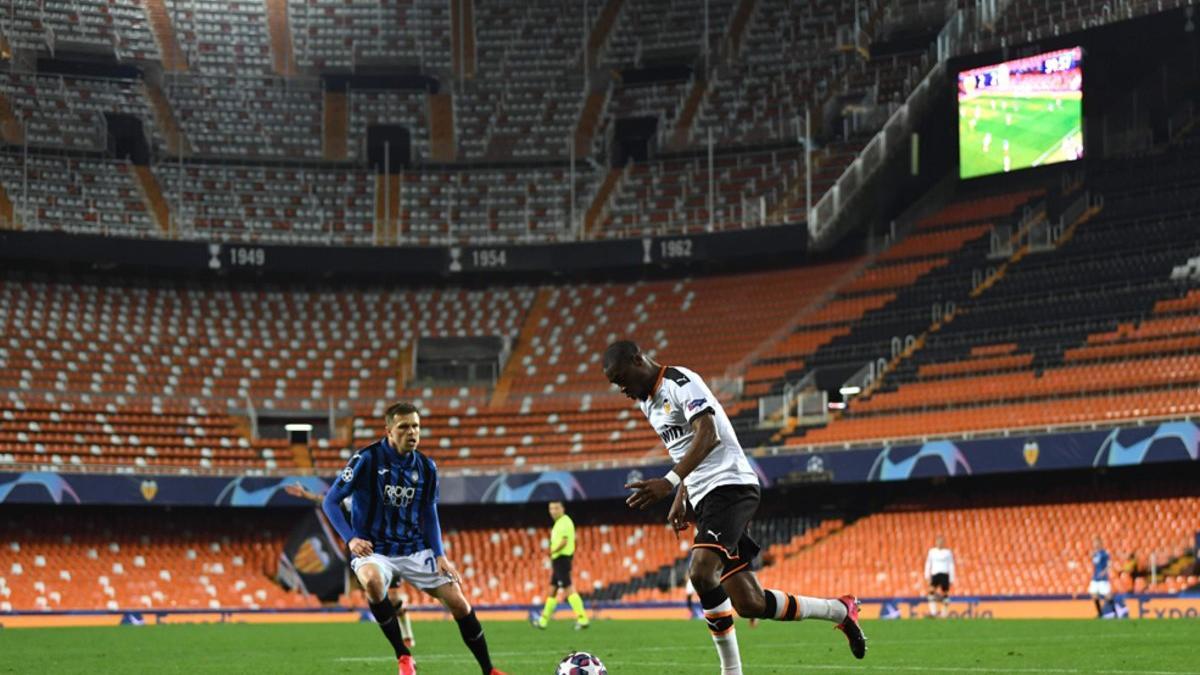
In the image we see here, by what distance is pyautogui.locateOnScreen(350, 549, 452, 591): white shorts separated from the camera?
43.7ft

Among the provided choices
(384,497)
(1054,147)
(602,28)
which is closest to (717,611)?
(384,497)

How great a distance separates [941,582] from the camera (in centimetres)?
3372

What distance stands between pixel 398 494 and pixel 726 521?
319cm

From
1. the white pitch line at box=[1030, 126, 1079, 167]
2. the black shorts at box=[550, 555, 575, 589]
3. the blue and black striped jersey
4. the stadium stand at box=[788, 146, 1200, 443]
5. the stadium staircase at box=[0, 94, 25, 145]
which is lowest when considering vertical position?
the black shorts at box=[550, 555, 575, 589]

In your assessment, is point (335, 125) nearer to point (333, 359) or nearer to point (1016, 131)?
point (333, 359)

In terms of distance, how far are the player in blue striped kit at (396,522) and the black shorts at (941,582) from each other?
2176cm

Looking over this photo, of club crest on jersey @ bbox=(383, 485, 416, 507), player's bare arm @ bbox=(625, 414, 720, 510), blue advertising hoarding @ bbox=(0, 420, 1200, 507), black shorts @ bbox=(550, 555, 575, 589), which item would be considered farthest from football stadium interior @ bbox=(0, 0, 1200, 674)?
player's bare arm @ bbox=(625, 414, 720, 510)

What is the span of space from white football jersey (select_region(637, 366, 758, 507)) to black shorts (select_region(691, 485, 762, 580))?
0.06 m

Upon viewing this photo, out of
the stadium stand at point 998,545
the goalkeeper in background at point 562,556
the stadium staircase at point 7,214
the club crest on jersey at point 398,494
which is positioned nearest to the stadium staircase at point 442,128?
the stadium staircase at point 7,214

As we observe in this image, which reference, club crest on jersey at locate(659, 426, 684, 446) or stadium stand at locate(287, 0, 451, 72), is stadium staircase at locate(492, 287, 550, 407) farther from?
club crest on jersey at locate(659, 426, 684, 446)

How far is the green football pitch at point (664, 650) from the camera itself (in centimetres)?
1587

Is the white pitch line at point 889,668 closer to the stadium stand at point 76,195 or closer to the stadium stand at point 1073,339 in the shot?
the stadium stand at point 1073,339

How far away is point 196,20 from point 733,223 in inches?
839

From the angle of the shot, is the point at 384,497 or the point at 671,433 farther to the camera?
the point at 384,497
